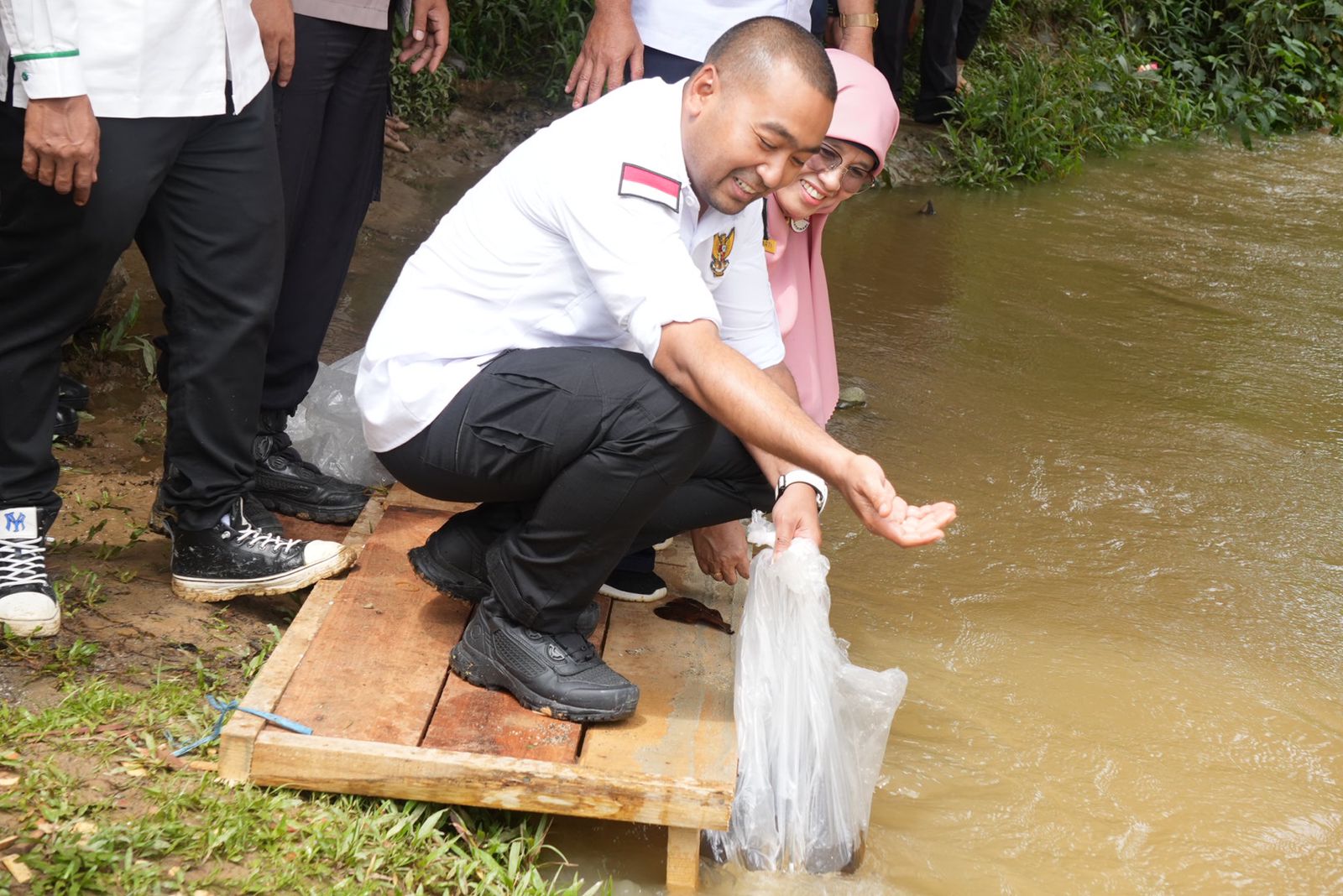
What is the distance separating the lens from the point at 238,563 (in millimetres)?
2689

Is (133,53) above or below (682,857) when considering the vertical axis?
above

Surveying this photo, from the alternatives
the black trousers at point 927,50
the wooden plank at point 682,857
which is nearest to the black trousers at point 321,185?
the wooden plank at point 682,857

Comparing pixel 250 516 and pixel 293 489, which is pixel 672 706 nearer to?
pixel 250 516

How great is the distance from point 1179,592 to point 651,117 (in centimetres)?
202

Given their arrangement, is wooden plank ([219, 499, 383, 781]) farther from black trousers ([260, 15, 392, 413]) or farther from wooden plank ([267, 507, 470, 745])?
black trousers ([260, 15, 392, 413])

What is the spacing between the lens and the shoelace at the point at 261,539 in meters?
2.70

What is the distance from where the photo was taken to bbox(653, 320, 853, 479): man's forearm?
6.75 ft

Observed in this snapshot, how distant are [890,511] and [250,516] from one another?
1.41 m

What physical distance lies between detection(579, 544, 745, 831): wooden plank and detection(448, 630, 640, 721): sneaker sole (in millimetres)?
37

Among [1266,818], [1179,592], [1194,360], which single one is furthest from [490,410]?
[1194,360]

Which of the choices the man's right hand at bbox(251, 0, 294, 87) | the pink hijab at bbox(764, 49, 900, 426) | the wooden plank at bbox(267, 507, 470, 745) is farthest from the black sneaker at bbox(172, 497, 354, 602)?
the pink hijab at bbox(764, 49, 900, 426)

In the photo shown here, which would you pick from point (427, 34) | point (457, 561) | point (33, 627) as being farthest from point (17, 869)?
point (427, 34)

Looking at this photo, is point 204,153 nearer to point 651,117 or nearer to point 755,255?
point 651,117

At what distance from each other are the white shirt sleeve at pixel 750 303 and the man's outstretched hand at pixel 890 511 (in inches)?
30.0
